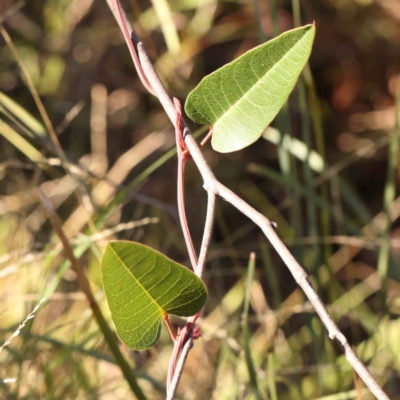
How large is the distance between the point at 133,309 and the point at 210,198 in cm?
9

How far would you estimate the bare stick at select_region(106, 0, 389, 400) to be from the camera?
0.32 meters

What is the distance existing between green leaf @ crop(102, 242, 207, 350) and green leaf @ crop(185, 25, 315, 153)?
0.13 m

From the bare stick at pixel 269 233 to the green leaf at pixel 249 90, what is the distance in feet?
0.11

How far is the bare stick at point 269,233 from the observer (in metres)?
0.32

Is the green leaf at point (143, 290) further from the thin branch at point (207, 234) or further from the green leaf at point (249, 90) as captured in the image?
the green leaf at point (249, 90)

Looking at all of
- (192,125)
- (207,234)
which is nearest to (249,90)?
(207,234)

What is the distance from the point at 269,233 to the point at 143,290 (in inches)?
3.7

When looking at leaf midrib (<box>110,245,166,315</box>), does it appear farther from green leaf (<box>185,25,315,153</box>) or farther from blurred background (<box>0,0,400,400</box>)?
blurred background (<box>0,0,400,400</box>)

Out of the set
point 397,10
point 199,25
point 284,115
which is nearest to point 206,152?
point 199,25

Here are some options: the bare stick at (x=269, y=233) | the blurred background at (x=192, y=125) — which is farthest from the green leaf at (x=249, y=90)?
the blurred background at (x=192, y=125)

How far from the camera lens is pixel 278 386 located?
1352 mm

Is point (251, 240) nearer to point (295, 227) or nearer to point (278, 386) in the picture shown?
point (278, 386)

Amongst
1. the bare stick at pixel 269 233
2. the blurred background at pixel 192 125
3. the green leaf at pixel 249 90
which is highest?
the blurred background at pixel 192 125

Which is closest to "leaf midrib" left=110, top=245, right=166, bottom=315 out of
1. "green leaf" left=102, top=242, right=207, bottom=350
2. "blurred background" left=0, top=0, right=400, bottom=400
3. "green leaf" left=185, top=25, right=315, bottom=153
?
"green leaf" left=102, top=242, right=207, bottom=350
